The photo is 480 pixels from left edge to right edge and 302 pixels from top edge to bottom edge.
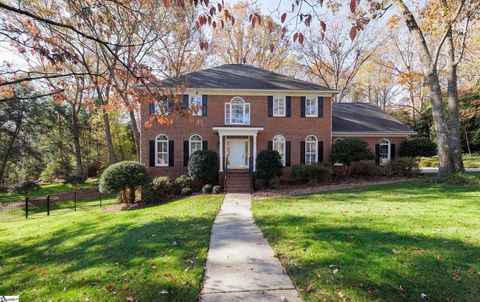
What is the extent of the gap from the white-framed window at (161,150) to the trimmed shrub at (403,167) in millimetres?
13120

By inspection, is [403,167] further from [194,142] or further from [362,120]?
[194,142]

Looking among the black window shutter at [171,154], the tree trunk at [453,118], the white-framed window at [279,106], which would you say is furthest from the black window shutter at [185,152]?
the tree trunk at [453,118]

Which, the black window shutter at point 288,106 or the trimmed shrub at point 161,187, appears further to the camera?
the black window shutter at point 288,106

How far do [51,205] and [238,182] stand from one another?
416 inches

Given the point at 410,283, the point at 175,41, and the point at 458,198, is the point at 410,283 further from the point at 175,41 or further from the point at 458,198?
the point at 175,41

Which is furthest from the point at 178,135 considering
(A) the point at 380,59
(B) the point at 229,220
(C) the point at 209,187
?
(A) the point at 380,59

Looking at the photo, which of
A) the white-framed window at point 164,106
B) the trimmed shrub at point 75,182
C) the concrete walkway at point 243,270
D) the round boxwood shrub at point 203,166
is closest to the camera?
the concrete walkway at point 243,270

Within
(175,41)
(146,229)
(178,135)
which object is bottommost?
(146,229)

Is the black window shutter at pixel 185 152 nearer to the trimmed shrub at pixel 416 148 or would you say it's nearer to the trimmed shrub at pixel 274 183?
the trimmed shrub at pixel 274 183

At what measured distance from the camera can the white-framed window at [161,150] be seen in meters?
15.8

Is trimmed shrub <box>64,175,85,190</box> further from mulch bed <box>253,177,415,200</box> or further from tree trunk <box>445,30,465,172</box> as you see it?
tree trunk <box>445,30,465,172</box>

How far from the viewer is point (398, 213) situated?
7.35 meters

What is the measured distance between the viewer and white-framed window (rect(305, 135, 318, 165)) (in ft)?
54.1

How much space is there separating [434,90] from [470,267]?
12.2 m
